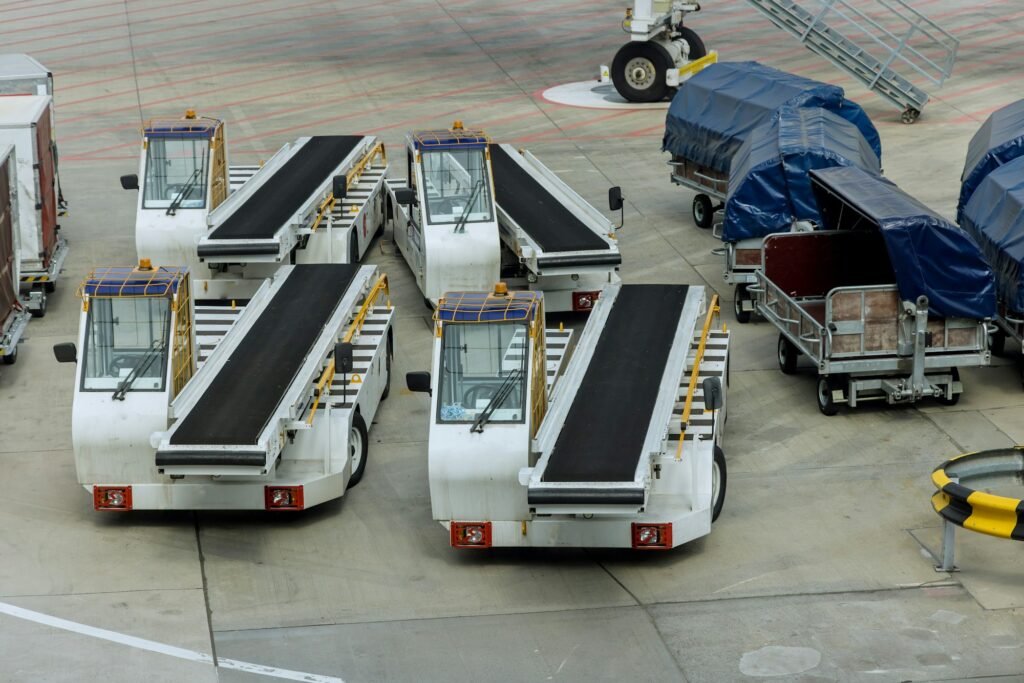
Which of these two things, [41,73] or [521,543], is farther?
[41,73]

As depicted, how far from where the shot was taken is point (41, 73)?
2697cm

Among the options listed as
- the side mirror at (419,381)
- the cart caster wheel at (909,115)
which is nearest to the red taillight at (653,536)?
the side mirror at (419,381)

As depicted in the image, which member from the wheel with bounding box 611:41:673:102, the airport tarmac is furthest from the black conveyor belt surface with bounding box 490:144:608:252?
the wheel with bounding box 611:41:673:102

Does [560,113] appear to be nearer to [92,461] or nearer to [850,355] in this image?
[850,355]

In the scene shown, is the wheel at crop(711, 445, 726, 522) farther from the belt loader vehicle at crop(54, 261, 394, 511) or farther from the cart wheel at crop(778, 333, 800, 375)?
the cart wheel at crop(778, 333, 800, 375)

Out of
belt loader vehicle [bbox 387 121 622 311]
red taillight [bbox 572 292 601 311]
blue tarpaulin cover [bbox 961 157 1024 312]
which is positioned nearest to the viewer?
blue tarpaulin cover [bbox 961 157 1024 312]

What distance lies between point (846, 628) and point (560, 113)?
2294 centimetres

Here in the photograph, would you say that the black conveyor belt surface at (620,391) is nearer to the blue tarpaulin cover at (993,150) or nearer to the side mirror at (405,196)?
the side mirror at (405,196)

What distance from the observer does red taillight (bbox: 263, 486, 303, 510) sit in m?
15.3

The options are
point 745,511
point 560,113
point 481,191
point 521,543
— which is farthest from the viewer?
point 560,113

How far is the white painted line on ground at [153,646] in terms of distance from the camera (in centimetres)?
1298

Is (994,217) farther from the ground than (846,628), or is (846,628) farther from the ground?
(994,217)

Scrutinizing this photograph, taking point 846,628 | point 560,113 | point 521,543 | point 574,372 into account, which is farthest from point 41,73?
point 846,628

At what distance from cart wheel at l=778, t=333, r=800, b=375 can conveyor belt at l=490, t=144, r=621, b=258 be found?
8.16 feet
